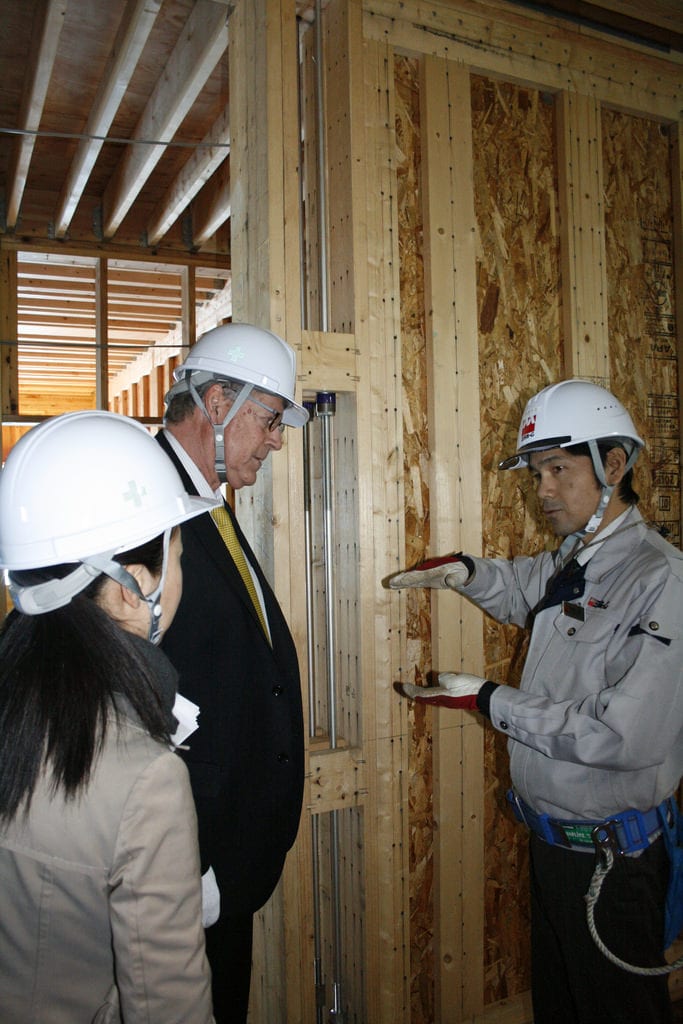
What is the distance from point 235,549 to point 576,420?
110cm

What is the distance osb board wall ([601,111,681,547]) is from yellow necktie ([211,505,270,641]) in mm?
1769

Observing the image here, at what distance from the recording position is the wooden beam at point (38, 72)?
2.70 meters

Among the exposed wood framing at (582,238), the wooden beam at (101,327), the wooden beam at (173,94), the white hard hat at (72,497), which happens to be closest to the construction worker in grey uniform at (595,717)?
the exposed wood framing at (582,238)

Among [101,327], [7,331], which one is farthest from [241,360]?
[7,331]

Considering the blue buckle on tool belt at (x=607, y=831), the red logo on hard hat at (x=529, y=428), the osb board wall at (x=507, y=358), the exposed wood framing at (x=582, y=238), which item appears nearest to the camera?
the blue buckle on tool belt at (x=607, y=831)

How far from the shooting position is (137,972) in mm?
1011

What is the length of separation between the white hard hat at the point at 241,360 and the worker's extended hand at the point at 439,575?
72 cm

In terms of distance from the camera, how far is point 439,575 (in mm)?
2373

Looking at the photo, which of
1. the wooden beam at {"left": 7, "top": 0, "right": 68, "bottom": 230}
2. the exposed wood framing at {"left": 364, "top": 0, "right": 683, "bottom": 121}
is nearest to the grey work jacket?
the exposed wood framing at {"left": 364, "top": 0, "right": 683, "bottom": 121}

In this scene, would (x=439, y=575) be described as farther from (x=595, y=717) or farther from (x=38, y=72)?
(x=38, y=72)

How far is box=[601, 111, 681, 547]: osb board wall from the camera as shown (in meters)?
2.95

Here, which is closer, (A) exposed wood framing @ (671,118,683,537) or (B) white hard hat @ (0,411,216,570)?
(B) white hard hat @ (0,411,216,570)

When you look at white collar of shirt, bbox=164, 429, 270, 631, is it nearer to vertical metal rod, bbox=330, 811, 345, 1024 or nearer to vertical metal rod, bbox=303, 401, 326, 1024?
vertical metal rod, bbox=303, 401, 326, 1024

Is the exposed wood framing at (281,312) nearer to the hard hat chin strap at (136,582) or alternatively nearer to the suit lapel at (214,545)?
the suit lapel at (214,545)
